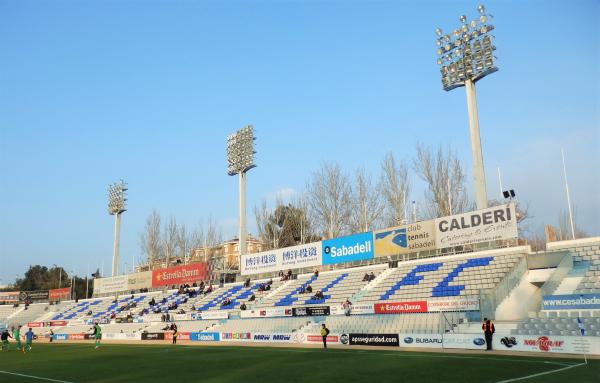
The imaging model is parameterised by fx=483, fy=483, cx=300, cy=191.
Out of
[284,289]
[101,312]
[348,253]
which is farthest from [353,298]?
[101,312]

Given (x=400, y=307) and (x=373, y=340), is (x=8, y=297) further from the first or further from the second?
(x=400, y=307)

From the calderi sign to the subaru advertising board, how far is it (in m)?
21.0

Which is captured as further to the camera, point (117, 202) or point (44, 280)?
point (44, 280)

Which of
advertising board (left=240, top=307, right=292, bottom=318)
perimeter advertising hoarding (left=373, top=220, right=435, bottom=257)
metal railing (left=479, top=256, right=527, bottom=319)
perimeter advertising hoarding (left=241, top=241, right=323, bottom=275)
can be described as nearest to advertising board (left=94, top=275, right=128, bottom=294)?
perimeter advertising hoarding (left=241, top=241, right=323, bottom=275)

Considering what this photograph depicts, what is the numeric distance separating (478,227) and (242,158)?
106 ft

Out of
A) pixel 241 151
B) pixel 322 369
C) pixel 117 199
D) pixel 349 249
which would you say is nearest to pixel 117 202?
pixel 117 199

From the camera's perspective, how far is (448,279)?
111 feet

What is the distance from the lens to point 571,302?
80.5ft

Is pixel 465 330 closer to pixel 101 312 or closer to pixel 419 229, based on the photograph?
pixel 419 229

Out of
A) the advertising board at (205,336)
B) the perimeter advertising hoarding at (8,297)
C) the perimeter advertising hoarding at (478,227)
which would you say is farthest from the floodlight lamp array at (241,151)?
the perimeter advertising hoarding at (8,297)

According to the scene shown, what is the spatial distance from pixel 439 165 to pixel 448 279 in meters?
20.2

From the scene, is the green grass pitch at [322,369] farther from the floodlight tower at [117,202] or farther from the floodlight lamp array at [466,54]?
the floodlight tower at [117,202]

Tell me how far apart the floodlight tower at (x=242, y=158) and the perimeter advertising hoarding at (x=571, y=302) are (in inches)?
1465

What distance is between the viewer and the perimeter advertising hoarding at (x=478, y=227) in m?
32.9
